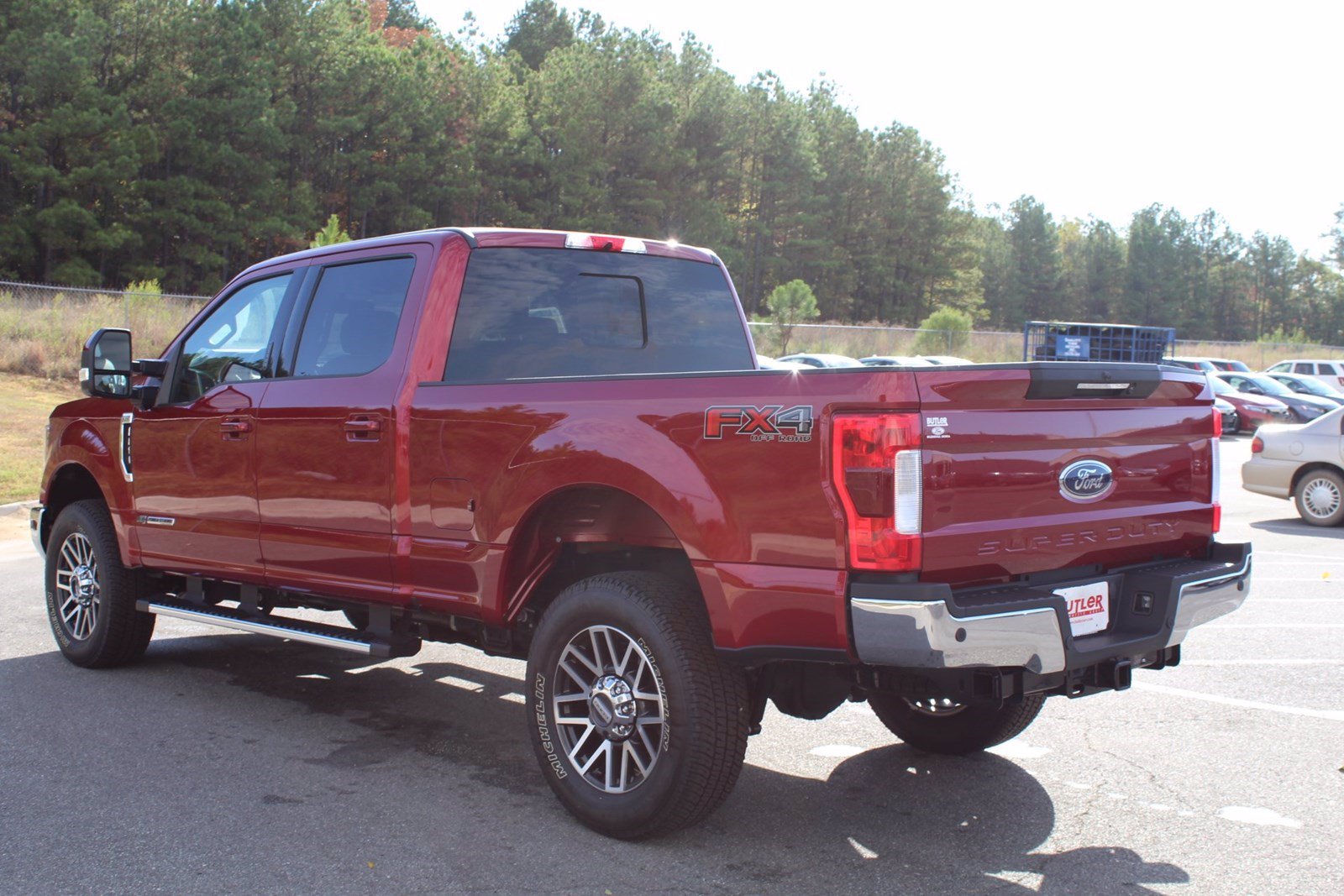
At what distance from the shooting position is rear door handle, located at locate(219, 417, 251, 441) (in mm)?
5660

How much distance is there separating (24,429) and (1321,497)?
17.2m

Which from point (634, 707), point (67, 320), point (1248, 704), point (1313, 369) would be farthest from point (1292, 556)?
point (1313, 369)

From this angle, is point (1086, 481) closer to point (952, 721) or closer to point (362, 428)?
point (952, 721)

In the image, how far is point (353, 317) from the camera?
5.42m

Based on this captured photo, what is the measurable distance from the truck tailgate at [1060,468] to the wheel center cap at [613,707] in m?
1.16

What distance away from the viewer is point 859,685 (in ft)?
12.7

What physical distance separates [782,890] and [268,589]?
320 cm

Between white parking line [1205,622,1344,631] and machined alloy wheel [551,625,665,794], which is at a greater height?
machined alloy wheel [551,625,665,794]

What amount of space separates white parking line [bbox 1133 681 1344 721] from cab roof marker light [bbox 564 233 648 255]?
3.49m

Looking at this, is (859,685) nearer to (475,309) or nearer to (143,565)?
(475,309)

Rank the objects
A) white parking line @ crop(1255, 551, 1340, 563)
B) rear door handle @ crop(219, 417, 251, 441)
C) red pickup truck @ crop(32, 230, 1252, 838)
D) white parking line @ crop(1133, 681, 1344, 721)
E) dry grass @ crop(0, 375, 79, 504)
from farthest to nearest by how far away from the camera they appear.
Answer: dry grass @ crop(0, 375, 79, 504), white parking line @ crop(1255, 551, 1340, 563), white parking line @ crop(1133, 681, 1344, 721), rear door handle @ crop(219, 417, 251, 441), red pickup truck @ crop(32, 230, 1252, 838)

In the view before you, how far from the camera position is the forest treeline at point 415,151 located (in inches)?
1917

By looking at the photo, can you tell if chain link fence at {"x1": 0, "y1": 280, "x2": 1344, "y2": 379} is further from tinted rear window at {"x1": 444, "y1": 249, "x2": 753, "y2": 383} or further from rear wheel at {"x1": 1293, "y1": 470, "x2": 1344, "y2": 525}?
tinted rear window at {"x1": 444, "y1": 249, "x2": 753, "y2": 383}

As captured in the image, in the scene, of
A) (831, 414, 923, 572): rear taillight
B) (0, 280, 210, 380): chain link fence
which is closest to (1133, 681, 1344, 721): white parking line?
(831, 414, 923, 572): rear taillight
